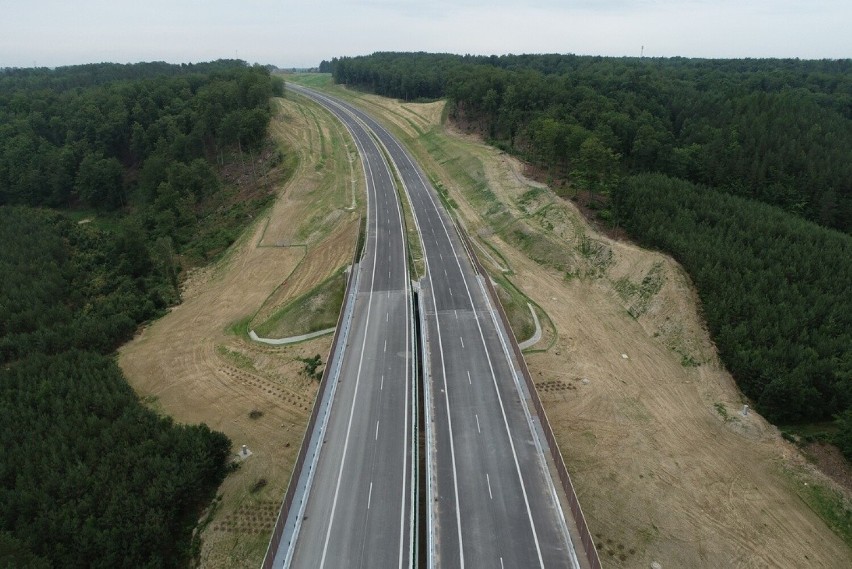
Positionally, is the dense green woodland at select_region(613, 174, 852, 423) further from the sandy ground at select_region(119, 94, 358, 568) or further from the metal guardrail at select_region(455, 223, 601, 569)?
the sandy ground at select_region(119, 94, 358, 568)

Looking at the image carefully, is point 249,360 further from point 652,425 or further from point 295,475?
point 652,425

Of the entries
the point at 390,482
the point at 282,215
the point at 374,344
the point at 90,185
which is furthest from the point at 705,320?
the point at 90,185

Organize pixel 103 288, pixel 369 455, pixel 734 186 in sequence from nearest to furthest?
1. pixel 369 455
2. pixel 103 288
3. pixel 734 186

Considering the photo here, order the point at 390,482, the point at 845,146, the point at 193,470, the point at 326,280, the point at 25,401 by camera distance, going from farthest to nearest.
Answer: the point at 845,146
the point at 326,280
the point at 25,401
the point at 193,470
the point at 390,482

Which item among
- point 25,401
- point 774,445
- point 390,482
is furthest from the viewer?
point 25,401

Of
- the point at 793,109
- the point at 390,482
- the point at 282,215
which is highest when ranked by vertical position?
the point at 793,109

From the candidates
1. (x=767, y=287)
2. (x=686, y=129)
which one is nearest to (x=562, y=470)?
(x=767, y=287)

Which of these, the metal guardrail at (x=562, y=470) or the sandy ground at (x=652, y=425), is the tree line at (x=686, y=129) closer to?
the sandy ground at (x=652, y=425)

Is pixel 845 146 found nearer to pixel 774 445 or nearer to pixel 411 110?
pixel 774 445
